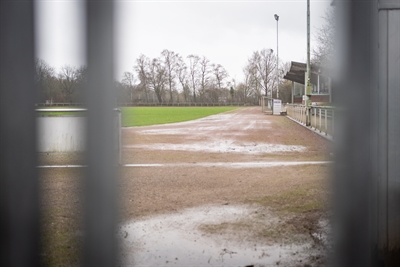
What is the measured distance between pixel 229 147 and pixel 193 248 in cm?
679

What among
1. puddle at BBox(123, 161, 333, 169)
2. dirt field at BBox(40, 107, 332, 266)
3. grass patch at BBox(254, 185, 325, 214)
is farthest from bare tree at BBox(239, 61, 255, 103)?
puddle at BBox(123, 161, 333, 169)

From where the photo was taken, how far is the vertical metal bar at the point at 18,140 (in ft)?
3.09

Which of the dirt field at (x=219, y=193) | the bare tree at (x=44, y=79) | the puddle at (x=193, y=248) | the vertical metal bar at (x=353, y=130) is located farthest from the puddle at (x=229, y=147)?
the bare tree at (x=44, y=79)

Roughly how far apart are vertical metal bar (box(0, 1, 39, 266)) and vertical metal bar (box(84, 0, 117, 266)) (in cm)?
15

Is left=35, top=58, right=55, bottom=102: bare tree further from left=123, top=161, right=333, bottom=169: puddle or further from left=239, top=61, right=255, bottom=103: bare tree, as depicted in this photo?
left=123, top=161, right=333, bottom=169: puddle

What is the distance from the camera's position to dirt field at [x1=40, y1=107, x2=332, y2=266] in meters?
1.41

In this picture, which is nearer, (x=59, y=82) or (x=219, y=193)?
(x=59, y=82)

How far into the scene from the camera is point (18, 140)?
96 centimetres

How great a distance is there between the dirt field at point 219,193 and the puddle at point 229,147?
0.9 inches

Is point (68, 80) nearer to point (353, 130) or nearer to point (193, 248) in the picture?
point (353, 130)

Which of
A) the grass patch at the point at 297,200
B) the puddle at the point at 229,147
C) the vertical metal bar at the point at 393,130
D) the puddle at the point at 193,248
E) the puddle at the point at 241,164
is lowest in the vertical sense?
the puddle at the point at 193,248

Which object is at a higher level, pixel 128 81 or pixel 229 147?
pixel 128 81

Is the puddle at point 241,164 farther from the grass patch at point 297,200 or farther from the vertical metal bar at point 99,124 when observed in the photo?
the vertical metal bar at point 99,124

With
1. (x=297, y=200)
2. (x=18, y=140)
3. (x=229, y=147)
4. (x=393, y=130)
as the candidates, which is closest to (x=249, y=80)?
(x=393, y=130)
